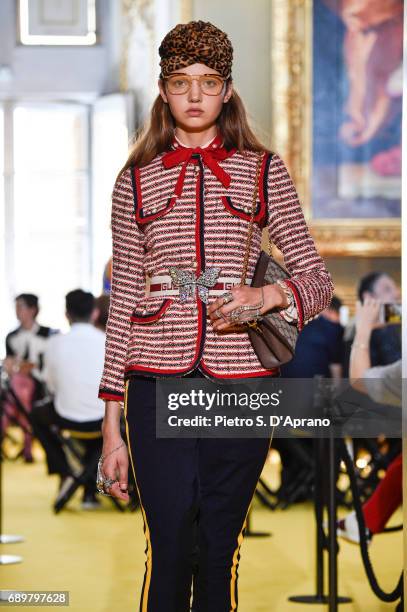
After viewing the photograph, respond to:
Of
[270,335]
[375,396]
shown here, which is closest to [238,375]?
[270,335]

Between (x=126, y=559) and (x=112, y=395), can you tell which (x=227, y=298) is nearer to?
(x=112, y=395)

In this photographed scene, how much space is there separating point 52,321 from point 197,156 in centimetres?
1005

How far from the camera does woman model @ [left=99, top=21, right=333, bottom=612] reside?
2557mm

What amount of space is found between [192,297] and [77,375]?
17.1ft

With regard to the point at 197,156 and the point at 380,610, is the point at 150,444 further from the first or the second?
the point at 380,610

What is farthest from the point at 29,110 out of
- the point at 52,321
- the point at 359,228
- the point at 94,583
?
the point at 94,583

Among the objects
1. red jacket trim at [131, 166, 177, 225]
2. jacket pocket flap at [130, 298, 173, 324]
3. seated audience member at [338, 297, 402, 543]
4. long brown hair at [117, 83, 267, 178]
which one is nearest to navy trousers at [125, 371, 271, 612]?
jacket pocket flap at [130, 298, 173, 324]

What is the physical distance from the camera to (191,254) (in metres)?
2.63

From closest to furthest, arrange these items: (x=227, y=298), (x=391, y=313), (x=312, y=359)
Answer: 1. (x=227, y=298)
2. (x=391, y=313)
3. (x=312, y=359)

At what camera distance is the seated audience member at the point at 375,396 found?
3990 mm

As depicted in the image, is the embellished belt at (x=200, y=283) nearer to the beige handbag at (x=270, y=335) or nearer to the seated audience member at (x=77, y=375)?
the beige handbag at (x=270, y=335)

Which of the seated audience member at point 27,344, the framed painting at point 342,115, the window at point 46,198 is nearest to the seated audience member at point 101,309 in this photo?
the seated audience member at point 27,344

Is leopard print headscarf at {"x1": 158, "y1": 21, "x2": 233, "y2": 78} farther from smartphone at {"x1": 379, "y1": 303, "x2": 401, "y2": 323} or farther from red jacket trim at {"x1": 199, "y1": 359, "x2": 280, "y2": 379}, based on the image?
smartphone at {"x1": 379, "y1": 303, "x2": 401, "y2": 323}

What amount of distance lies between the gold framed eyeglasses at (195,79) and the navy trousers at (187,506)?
569 mm
